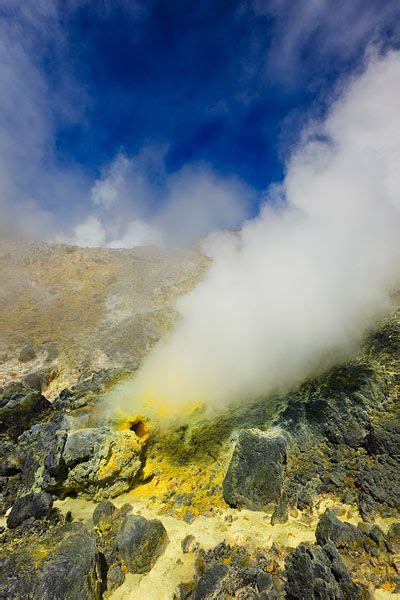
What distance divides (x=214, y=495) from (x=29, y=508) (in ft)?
16.0

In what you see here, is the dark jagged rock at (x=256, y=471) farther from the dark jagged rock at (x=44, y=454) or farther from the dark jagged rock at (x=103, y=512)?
the dark jagged rock at (x=44, y=454)

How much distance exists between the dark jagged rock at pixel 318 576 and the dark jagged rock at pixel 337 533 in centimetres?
34

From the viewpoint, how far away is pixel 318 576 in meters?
5.11

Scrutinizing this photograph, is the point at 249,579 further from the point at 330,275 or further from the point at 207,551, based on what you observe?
the point at 330,275

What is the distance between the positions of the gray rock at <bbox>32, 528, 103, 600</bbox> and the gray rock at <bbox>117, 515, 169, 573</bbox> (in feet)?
2.18

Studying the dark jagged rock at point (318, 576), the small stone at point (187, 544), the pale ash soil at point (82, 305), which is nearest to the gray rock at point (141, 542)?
the small stone at point (187, 544)

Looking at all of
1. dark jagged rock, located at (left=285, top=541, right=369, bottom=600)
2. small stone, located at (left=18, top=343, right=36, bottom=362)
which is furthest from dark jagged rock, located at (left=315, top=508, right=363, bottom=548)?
small stone, located at (left=18, top=343, right=36, bottom=362)

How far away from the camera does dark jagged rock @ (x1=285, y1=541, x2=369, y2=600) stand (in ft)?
16.0

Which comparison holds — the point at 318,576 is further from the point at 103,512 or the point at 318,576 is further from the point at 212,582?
the point at 103,512

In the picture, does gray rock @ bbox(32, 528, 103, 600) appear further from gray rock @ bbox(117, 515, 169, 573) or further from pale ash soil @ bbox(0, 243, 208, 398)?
pale ash soil @ bbox(0, 243, 208, 398)

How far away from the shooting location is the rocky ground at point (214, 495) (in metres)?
5.57

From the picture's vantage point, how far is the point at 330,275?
15602 millimetres

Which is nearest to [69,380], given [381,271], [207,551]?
[207,551]

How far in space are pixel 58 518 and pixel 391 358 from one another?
10.3 m
